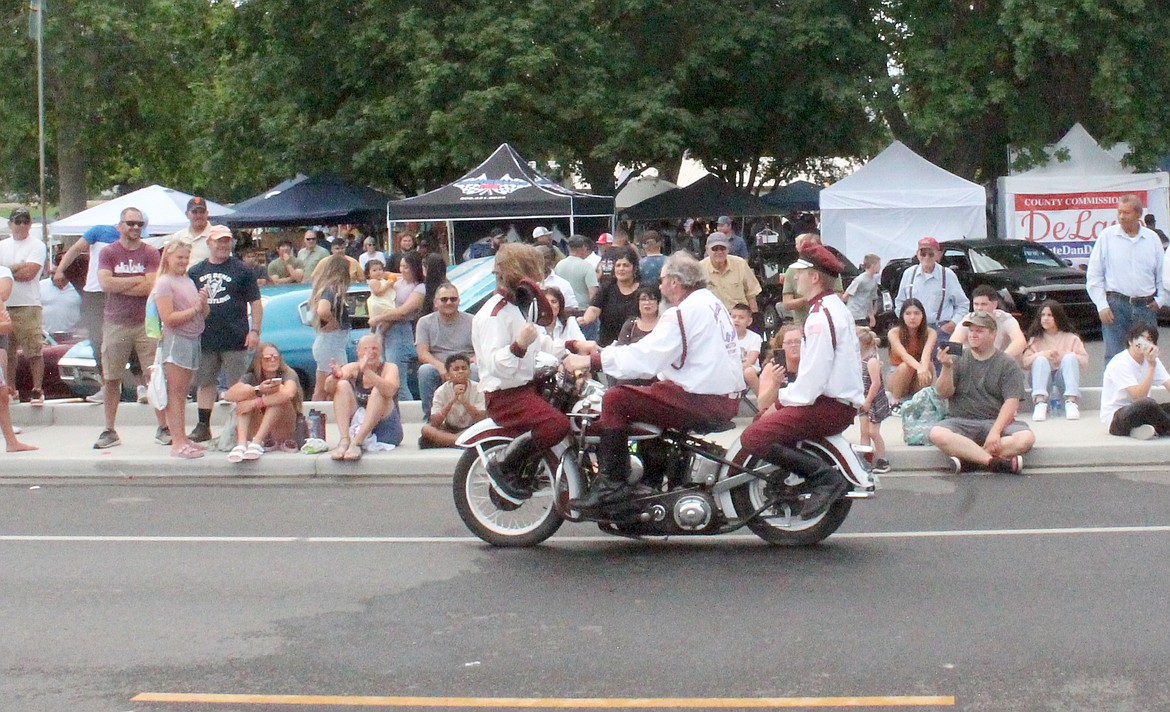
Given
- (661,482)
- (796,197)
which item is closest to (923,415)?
(661,482)

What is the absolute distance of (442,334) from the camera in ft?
38.8

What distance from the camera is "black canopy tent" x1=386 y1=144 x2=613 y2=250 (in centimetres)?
2048

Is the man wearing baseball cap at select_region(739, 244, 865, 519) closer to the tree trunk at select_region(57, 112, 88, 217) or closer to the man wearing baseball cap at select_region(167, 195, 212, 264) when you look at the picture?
the man wearing baseball cap at select_region(167, 195, 212, 264)

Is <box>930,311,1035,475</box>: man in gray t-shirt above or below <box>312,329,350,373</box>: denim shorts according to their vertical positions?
below

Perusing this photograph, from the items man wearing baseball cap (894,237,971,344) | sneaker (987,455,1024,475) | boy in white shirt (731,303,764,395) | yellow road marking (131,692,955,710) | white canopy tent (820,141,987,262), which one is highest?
white canopy tent (820,141,987,262)

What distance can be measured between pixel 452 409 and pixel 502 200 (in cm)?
977

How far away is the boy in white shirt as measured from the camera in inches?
467

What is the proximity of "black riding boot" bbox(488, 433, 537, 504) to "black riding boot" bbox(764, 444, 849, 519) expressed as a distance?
131 centimetres

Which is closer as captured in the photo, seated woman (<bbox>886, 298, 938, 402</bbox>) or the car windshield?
seated woman (<bbox>886, 298, 938, 402</bbox>)

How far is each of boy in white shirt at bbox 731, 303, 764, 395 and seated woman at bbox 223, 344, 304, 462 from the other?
3.70 m

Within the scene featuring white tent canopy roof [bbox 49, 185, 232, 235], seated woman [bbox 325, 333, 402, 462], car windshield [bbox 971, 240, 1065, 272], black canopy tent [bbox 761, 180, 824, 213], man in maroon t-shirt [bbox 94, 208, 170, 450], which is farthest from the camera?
black canopy tent [bbox 761, 180, 824, 213]

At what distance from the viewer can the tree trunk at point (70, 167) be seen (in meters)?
42.5

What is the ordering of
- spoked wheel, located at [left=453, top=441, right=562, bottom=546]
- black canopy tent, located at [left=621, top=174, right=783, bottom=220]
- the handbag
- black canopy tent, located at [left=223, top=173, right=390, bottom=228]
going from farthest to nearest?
black canopy tent, located at [left=621, top=174, right=783, bottom=220], black canopy tent, located at [left=223, top=173, right=390, bottom=228], the handbag, spoked wheel, located at [left=453, top=441, right=562, bottom=546]

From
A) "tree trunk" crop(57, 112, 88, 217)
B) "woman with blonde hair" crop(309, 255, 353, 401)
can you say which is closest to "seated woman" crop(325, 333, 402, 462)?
"woman with blonde hair" crop(309, 255, 353, 401)
